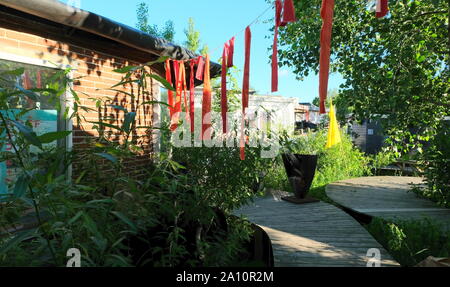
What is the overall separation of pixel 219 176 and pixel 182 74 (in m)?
2.10

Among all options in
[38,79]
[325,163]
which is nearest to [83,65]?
[38,79]

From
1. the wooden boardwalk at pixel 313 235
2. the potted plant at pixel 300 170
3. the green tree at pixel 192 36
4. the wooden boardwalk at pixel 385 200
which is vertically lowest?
the wooden boardwalk at pixel 313 235

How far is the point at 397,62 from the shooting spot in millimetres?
3840

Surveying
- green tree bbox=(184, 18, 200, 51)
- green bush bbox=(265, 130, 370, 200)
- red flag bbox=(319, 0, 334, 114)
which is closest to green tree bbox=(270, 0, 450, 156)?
red flag bbox=(319, 0, 334, 114)

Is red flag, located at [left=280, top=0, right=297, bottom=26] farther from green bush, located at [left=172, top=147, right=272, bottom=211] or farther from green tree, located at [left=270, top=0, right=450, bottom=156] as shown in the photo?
green tree, located at [left=270, top=0, right=450, bottom=156]

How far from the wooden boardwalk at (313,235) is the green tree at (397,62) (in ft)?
5.25

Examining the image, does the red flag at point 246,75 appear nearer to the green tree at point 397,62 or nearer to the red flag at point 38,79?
the green tree at point 397,62

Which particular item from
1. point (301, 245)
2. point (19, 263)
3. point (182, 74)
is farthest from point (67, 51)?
point (301, 245)

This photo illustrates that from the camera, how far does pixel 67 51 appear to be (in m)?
3.33

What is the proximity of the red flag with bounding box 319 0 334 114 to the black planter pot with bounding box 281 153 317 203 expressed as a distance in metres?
3.11

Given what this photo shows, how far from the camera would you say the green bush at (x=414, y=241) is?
2816mm

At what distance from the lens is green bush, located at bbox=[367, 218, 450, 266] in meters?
2.82

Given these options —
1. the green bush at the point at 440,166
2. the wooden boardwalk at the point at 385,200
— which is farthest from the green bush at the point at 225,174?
the green bush at the point at 440,166
